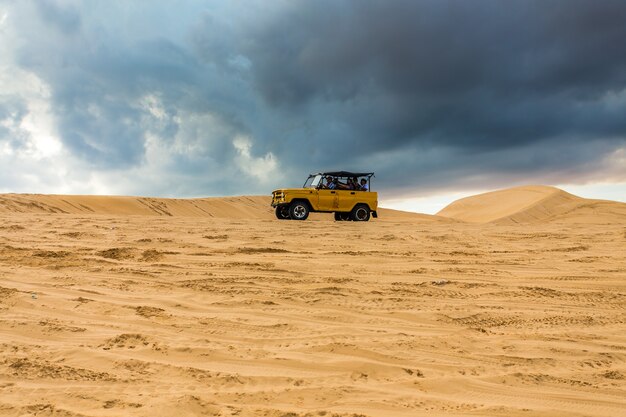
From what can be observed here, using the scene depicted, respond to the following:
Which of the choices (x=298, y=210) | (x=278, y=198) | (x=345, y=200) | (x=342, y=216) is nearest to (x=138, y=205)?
(x=278, y=198)

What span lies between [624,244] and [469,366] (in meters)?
7.33

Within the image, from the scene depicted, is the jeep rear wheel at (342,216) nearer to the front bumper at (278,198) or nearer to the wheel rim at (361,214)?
the wheel rim at (361,214)

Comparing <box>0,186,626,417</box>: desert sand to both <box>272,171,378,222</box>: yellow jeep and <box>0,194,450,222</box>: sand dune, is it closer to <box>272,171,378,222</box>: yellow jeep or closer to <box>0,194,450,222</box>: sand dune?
<box>272,171,378,222</box>: yellow jeep

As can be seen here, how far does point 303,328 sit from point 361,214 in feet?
41.5

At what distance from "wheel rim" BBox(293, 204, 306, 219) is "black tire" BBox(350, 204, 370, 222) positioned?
1905mm

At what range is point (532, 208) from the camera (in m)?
34.0

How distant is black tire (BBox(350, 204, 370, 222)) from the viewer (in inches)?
648

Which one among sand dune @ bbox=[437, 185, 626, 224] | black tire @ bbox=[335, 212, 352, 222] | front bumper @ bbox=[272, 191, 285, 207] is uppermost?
sand dune @ bbox=[437, 185, 626, 224]

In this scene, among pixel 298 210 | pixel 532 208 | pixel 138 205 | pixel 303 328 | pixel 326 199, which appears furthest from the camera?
pixel 532 208

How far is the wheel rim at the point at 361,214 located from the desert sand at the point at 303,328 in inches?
307

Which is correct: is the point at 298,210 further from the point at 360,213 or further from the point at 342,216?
the point at 360,213

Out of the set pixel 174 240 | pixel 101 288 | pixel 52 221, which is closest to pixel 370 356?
pixel 101 288

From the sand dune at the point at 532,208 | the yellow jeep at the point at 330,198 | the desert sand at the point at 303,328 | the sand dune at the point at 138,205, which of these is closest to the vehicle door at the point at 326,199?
the yellow jeep at the point at 330,198

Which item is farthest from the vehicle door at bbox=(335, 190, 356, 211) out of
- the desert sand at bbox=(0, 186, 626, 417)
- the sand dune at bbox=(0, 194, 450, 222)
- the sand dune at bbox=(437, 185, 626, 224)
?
the sand dune at bbox=(437, 185, 626, 224)
